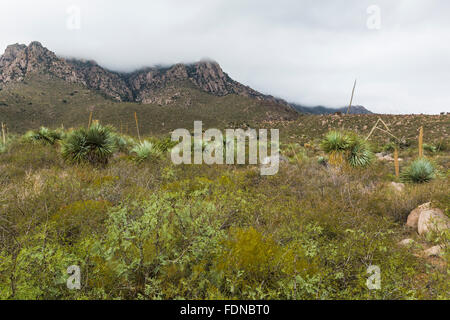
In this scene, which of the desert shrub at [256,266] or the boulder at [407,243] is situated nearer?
the desert shrub at [256,266]

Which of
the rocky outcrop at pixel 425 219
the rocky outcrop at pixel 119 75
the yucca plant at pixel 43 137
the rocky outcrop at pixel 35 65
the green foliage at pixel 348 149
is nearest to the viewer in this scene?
the rocky outcrop at pixel 425 219

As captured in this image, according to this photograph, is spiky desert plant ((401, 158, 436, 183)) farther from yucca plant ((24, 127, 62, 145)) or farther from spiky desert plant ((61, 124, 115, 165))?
yucca plant ((24, 127, 62, 145))

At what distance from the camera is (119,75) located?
4395 inches

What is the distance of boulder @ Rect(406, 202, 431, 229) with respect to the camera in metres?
4.59

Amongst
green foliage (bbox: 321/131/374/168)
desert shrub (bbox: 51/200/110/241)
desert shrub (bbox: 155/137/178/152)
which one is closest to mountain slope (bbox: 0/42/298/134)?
desert shrub (bbox: 155/137/178/152)

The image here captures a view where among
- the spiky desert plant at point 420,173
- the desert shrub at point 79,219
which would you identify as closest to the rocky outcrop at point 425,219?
the spiky desert plant at point 420,173

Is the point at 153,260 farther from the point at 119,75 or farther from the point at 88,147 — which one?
the point at 119,75

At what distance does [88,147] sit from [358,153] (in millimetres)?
11323

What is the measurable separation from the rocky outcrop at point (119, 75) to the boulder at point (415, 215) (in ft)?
224

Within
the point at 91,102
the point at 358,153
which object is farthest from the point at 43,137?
the point at 91,102

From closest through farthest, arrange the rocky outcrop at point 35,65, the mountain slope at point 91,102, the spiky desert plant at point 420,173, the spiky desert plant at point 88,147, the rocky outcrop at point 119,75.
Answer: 1. the spiky desert plant at point 420,173
2. the spiky desert plant at point 88,147
3. the mountain slope at point 91,102
4. the rocky outcrop at point 35,65
5. the rocky outcrop at point 119,75

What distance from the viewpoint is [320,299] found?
199 centimetres

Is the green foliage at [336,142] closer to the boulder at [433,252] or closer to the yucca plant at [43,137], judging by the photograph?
the boulder at [433,252]

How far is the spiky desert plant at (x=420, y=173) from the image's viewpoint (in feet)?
23.4
